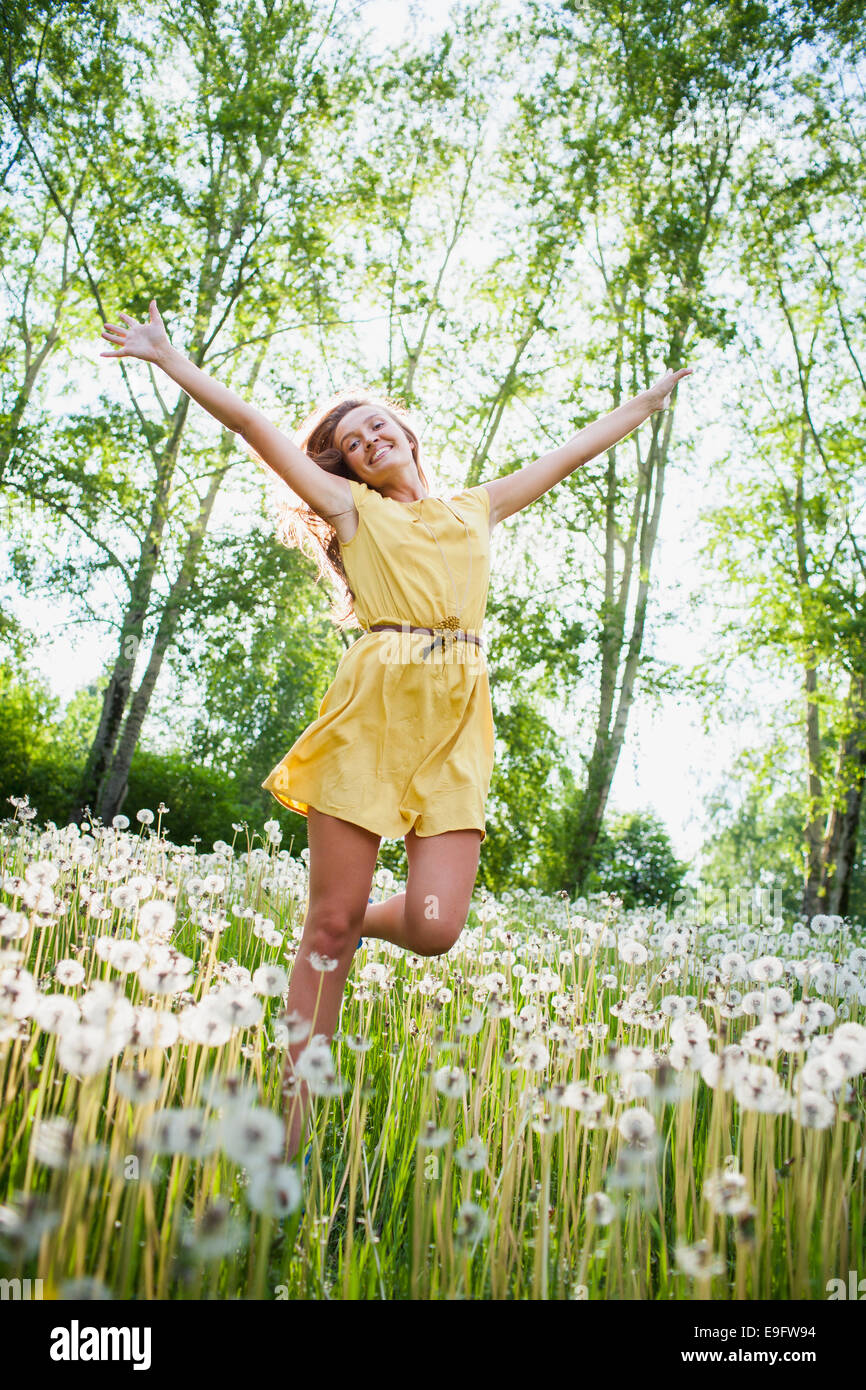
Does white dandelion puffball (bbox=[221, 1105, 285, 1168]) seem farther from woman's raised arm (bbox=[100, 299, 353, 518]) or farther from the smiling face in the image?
the smiling face

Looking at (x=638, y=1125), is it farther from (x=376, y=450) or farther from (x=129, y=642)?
(x=129, y=642)

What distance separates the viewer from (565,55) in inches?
545

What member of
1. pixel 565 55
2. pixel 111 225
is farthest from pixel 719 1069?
pixel 565 55

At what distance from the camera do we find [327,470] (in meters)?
3.46

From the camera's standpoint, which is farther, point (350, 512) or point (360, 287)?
point (360, 287)

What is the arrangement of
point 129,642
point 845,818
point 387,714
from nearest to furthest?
point 387,714 < point 129,642 < point 845,818

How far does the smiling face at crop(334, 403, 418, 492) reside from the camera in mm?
3258

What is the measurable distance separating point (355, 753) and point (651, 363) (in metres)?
12.9

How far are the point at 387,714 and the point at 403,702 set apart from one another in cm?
7

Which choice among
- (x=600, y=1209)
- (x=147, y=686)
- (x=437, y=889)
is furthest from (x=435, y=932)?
(x=147, y=686)

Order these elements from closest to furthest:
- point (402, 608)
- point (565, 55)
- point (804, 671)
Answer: point (402, 608) < point (565, 55) < point (804, 671)

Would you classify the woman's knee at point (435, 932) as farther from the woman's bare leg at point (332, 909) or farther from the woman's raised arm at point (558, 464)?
the woman's raised arm at point (558, 464)
